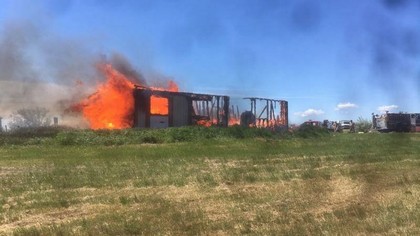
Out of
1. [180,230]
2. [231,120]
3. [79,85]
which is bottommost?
[180,230]

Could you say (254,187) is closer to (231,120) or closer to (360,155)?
(360,155)

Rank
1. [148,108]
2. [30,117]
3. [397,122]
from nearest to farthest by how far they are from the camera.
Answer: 1. [148,108]
2. [30,117]
3. [397,122]

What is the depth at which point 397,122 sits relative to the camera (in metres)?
60.9

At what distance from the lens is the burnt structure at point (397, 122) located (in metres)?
58.0

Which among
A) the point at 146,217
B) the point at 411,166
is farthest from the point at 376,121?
the point at 146,217

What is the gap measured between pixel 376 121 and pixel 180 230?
74.1 m

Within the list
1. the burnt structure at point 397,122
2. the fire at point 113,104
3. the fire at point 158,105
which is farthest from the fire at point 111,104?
the burnt structure at point 397,122

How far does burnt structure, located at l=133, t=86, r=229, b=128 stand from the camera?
49281 millimetres

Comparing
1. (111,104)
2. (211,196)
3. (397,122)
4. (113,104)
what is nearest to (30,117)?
(111,104)

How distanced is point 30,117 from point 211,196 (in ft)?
157

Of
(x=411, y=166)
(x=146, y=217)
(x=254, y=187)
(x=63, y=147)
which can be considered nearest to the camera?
(x=146, y=217)

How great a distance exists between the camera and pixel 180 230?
9.31 metres

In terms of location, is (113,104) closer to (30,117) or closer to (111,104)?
(111,104)

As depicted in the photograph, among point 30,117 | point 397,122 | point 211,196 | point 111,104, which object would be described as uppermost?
point 111,104
